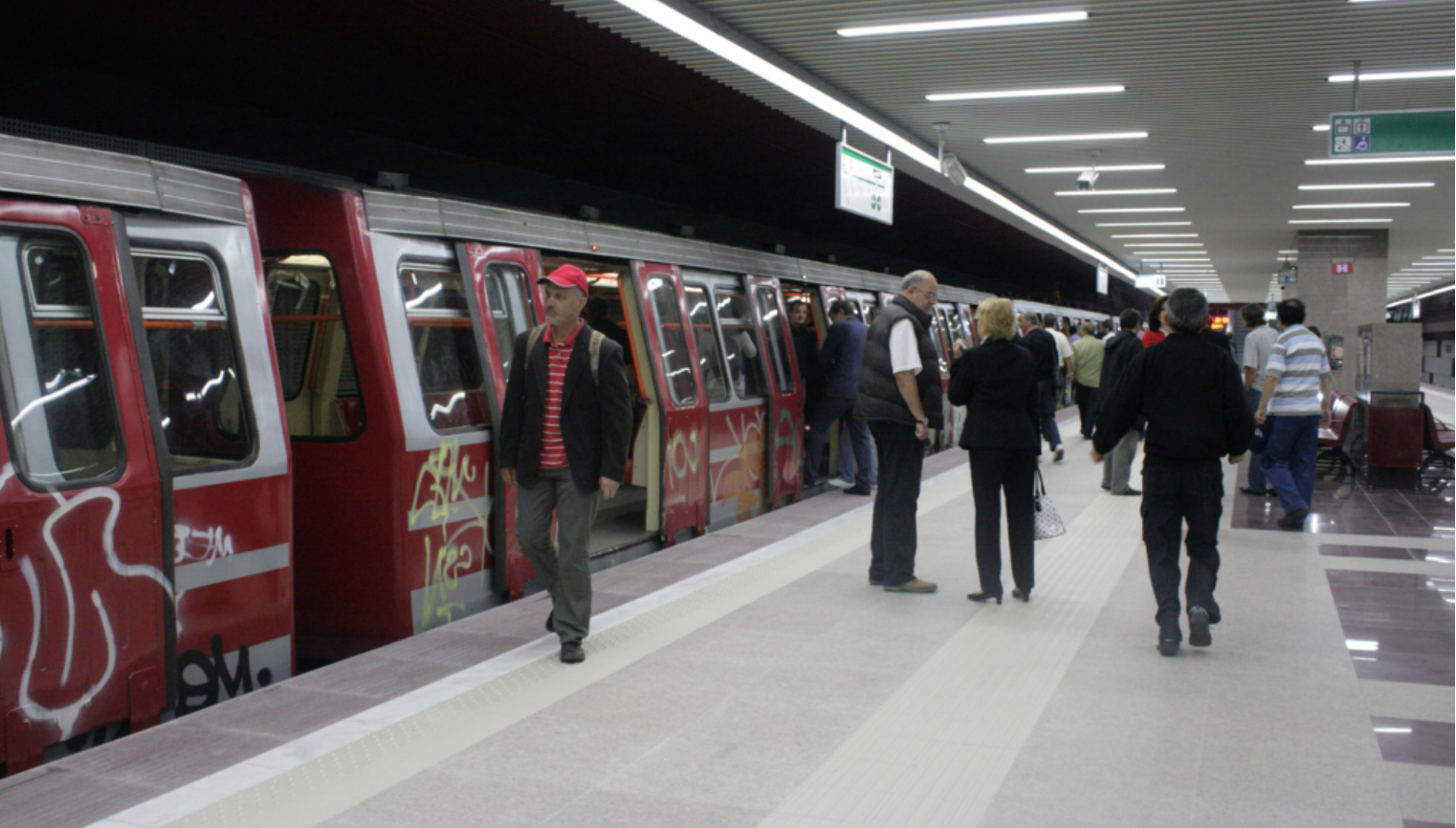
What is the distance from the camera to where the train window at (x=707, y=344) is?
353 inches

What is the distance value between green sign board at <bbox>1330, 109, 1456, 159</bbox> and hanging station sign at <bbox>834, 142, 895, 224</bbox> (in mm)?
4043

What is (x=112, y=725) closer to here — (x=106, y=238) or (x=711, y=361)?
(x=106, y=238)

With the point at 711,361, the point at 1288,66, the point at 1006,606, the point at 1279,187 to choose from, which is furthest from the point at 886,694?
the point at 1279,187

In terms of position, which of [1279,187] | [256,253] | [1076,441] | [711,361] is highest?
[1279,187]

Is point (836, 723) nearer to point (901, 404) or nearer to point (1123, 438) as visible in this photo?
point (901, 404)

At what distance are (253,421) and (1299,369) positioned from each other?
7452mm

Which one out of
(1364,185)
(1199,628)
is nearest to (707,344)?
(1199,628)

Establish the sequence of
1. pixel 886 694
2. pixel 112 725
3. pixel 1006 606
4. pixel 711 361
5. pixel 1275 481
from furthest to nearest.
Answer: pixel 711 361
pixel 1275 481
pixel 1006 606
pixel 886 694
pixel 112 725

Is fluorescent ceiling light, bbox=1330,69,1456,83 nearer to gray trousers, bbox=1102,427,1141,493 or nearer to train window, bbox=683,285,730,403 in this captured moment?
gray trousers, bbox=1102,427,1141,493

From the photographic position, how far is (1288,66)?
8.90m

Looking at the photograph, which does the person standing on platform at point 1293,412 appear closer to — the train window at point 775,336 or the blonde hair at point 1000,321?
the blonde hair at point 1000,321

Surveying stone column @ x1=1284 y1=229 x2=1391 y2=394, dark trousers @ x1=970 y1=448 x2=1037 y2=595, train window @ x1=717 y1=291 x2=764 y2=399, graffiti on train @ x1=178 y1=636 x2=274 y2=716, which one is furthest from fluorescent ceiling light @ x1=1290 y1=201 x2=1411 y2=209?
graffiti on train @ x1=178 y1=636 x2=274 y2=716

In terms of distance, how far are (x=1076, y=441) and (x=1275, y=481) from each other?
7.07 m

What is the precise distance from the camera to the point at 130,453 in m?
4.03
